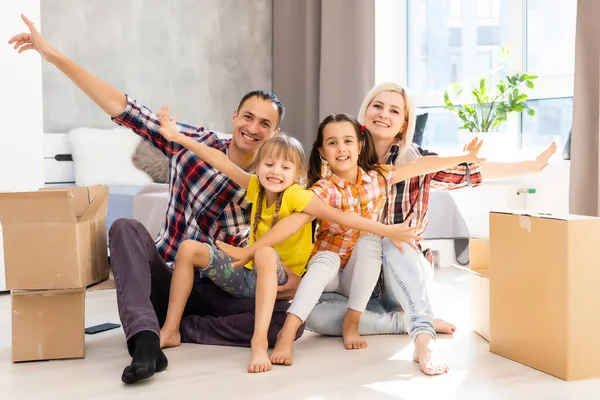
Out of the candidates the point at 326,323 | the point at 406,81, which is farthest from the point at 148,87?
the point at 326,323

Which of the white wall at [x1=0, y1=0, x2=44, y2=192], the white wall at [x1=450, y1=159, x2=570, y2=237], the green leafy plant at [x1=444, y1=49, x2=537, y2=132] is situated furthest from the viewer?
the green leafy plant at [x1=444, y1=49, x2=537, y2=132]

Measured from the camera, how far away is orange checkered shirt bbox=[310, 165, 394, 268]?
2.15 meters

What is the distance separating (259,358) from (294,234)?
415 millimetres

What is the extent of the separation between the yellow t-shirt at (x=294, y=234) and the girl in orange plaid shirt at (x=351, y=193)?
4 cm

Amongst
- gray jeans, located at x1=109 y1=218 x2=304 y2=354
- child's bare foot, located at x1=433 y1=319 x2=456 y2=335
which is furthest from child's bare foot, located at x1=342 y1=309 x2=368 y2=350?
child's bare foot, located at x1=433 y1=319 x2=456 y2=335

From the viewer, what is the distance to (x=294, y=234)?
2.13m

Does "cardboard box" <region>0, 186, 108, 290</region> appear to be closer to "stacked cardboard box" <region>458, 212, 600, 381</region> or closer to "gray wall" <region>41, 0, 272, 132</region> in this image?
"stacked cardboard box" <region>458, 212, 600, 381</region>

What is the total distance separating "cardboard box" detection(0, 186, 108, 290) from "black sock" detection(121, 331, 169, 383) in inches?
9.6

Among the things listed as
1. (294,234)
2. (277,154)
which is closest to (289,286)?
(294,234)

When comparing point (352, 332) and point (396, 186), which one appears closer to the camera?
point (352, 332)

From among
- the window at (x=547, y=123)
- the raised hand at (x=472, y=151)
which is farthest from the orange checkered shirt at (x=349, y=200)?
the window at (x=547, y=123)

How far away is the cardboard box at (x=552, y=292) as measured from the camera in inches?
67.7

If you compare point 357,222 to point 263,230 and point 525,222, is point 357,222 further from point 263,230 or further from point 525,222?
point 525,222

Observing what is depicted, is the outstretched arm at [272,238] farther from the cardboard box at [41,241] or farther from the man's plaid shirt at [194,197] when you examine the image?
the cardboard box at [41,241]
